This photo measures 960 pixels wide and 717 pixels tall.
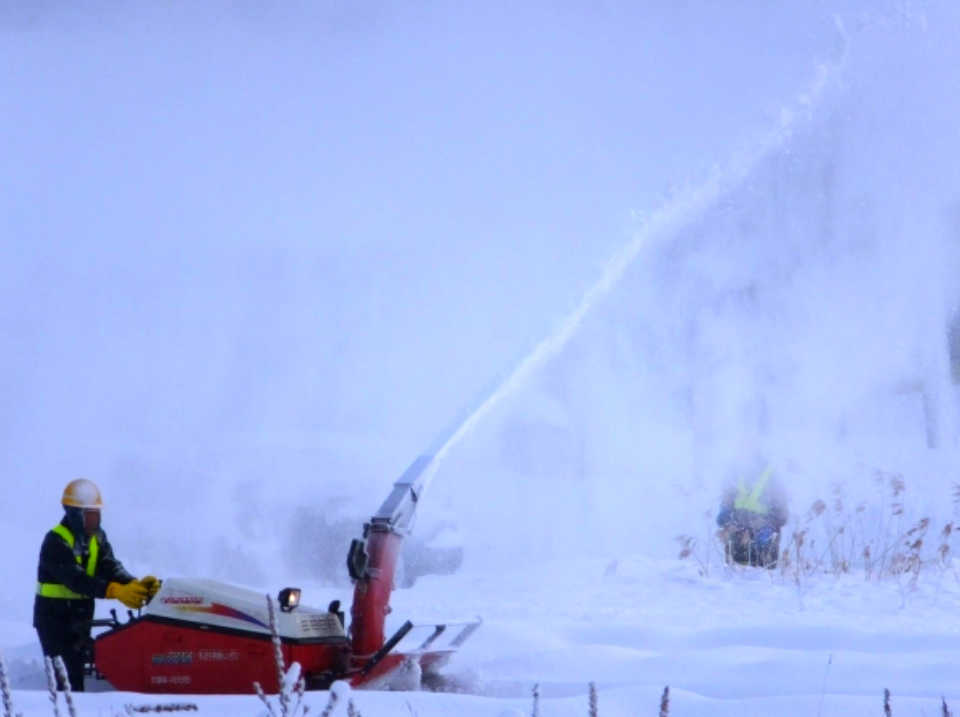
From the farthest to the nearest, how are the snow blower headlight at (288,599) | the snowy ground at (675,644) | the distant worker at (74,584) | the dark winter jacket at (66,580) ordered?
1. the dark winter jacket at (66,580)
2. the distant worker at (74,584)
3. the snow blower headlight at (288,599)
4. the snowy ground at (675,644)

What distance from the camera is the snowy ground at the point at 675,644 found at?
527 centimetres

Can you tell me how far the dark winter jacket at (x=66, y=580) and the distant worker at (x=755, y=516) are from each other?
6408mm

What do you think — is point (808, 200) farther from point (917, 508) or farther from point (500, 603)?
point (500, 603)

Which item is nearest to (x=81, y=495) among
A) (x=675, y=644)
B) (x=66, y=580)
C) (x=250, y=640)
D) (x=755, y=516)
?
(x=66, y=580)

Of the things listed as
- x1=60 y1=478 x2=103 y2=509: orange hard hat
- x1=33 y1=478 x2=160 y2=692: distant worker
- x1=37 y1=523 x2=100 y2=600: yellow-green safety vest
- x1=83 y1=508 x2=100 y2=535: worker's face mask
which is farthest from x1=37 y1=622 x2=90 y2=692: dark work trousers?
x1=60 y1=478 x2=103 y2=509: orange hard hat

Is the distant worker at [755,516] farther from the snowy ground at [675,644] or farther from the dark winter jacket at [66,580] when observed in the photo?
the dark winter jacket at [66,580]

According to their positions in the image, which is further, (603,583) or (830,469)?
(830,469)

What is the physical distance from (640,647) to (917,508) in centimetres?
789

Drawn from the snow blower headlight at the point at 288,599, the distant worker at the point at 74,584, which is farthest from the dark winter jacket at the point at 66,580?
the snow blower headlight at the point at 288,599

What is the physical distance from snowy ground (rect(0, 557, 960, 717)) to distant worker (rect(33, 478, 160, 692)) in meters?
0.89

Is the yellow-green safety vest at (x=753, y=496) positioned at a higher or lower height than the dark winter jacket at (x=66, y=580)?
higher

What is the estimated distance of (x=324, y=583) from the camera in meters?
13.1

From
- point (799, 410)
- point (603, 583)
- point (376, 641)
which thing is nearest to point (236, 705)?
point (376, 641)

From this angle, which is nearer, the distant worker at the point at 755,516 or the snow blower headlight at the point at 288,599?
the snow blower headlight at the point at 288,599
